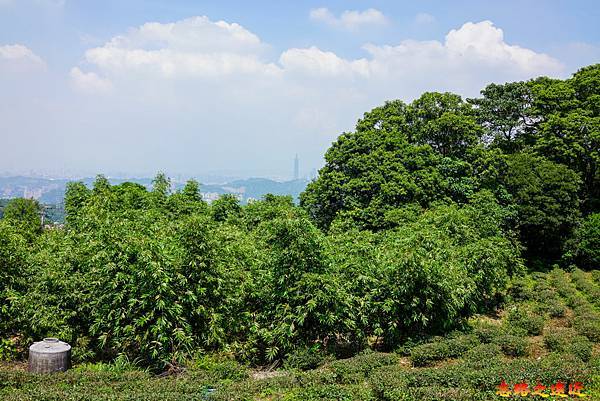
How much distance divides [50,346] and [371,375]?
6257 mm

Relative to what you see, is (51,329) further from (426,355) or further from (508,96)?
(508,96)

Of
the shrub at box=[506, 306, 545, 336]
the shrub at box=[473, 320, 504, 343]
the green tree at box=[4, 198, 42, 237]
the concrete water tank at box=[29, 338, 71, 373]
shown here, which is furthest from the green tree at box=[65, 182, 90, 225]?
the shrub at box=[506, 306, 545, 336]

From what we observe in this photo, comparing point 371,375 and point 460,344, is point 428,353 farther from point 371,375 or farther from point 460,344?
point 371,375

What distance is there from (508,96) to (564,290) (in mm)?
12942

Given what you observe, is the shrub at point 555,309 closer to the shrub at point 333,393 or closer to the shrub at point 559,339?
the shrub at point 559,339

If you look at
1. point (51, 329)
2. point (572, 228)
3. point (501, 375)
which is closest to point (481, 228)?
point (501, 375)

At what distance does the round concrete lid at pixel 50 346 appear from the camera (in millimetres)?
9039

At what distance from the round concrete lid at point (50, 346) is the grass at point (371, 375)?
50 cm

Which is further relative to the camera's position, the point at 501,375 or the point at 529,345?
the point at 529,345

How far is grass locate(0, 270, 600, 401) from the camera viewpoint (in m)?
7.34

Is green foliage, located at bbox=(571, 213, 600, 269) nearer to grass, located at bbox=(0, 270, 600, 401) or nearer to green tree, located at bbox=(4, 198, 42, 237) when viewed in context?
grass, located at bbox=(0, 270, 600, 401)

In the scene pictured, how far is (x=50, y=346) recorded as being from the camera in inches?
364

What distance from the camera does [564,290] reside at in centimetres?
1750

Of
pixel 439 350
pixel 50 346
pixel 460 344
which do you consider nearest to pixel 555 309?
pixel 460 344
